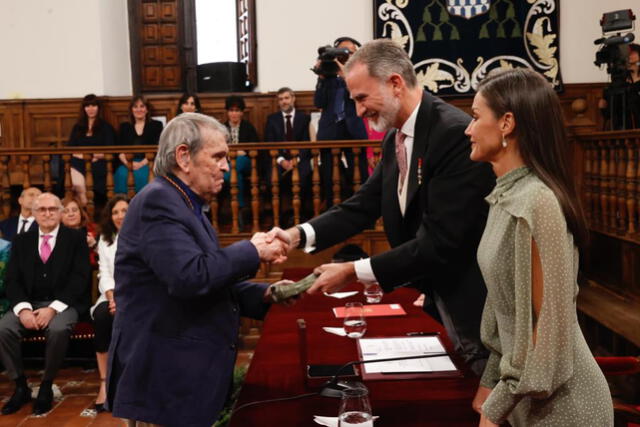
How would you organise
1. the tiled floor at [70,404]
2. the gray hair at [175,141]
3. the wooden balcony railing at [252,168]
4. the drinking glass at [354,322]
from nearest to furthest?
the gray hair at [175,141], the drinking glass at [354,322], the tiled floor at [70,404], the wooden balcony railing at [252,168]

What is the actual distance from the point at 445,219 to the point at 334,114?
168 inches

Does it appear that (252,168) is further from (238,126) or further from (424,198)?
(424,198)

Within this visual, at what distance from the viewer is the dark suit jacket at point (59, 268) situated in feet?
17.0

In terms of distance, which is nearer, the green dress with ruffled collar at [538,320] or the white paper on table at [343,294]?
the green dress with ruffled collar at [538,320]

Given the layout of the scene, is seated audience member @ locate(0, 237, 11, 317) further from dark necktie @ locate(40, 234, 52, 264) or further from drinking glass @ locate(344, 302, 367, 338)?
drinking glass @ locate(344, 302, 367, 338)

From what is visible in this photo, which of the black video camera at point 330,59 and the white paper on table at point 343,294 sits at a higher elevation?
the black video camera at point 330,59

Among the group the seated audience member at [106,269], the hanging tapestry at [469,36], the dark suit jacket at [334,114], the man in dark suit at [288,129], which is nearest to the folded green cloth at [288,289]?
the seated audience member at [106,269]

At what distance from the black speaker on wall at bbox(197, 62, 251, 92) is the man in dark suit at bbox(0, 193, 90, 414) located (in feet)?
12.9

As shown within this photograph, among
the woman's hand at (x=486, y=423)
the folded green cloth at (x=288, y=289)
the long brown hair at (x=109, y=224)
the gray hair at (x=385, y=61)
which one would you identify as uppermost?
the gray hair at (x=385, y=61)

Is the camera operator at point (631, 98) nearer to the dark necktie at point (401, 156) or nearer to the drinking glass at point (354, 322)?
the dark necktie at point (401, 156)

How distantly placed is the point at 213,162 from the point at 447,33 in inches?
268

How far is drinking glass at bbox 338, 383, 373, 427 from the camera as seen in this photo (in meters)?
1.57

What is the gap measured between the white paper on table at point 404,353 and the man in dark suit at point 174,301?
44 centimetres

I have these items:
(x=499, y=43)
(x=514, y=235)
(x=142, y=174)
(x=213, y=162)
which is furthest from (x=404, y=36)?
(x=514, y=235)
